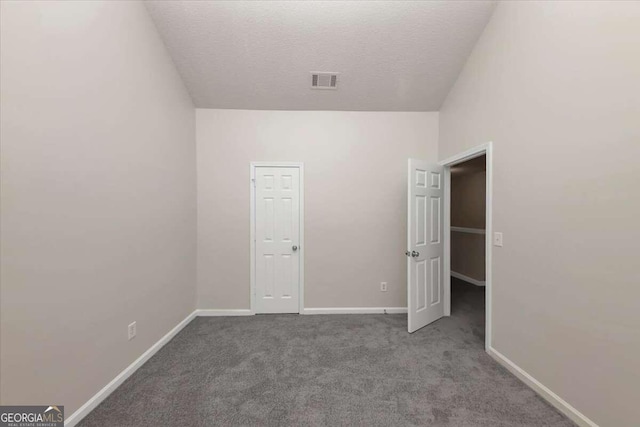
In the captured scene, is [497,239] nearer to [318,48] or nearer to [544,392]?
[544,392]

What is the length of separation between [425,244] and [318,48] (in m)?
2.52

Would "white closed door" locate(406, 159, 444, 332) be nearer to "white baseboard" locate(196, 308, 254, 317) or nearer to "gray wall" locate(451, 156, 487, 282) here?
"gray wall" locate(451, 156, 487, 282)

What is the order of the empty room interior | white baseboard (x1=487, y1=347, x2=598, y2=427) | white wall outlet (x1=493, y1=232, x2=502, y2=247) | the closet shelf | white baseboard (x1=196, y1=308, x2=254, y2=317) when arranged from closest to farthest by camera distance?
1. the empty room interior
2. white baseboard (x1=487, y1=347, x2=598, y2=427)
3. white wall outlet (x1=493, y1=232, x2=502, y2=247)
4. white baseboard (x1=196, y1=308, x2=254, y2=317)
5. the closet shelf

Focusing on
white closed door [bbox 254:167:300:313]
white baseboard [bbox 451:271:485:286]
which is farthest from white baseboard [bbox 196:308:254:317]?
white baseboard [bbox 451:271:485:286]

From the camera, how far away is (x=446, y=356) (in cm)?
220

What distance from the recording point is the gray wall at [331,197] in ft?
10.4

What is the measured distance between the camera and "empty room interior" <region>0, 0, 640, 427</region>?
4.35ft

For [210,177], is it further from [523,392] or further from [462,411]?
[523,392]

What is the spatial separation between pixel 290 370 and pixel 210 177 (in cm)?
249

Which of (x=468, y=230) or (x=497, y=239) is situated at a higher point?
(x=497, y=239)

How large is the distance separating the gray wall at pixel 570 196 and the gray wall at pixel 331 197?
3.90ft

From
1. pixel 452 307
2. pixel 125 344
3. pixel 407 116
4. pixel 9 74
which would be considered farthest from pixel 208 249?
pixel 452 307

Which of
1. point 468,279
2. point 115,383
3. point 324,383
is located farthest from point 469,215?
point 115,383

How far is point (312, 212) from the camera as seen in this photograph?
10.5ft
